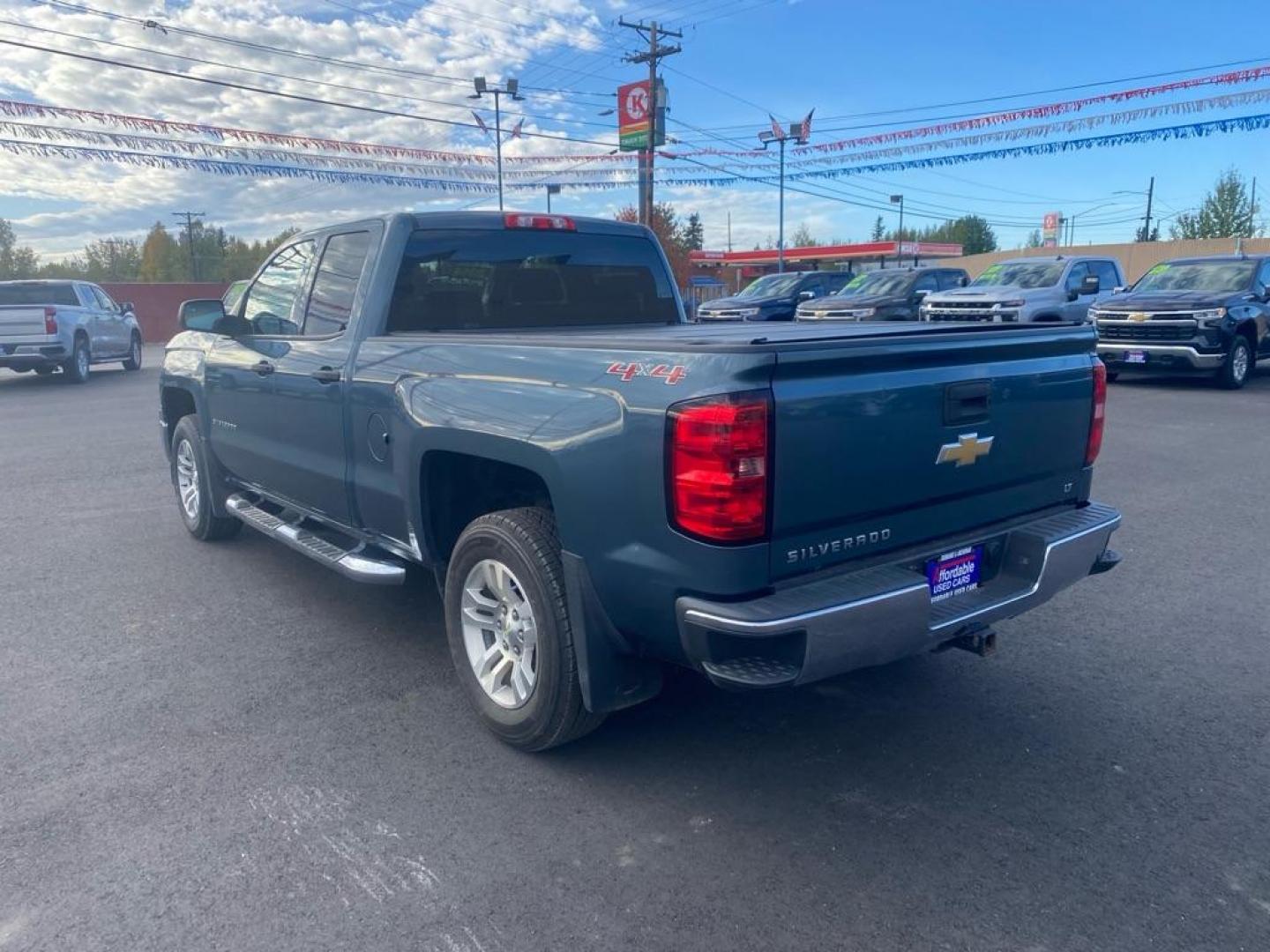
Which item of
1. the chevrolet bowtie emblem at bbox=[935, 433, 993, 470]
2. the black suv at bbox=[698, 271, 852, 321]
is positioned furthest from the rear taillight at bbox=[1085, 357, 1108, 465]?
the black suv at bbox=[698, 271, 852, 321]

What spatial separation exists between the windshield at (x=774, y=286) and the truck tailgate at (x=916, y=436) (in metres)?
20.8

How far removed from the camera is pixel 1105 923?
2604 millimetres

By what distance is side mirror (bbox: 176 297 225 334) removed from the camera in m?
5.25

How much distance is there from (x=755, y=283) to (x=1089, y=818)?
913 inches

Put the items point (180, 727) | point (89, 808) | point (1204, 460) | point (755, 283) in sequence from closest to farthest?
point (89, 808)
point (180, 727)
point (1204, 460)
point (755, 283)

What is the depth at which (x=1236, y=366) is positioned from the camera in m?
13.8

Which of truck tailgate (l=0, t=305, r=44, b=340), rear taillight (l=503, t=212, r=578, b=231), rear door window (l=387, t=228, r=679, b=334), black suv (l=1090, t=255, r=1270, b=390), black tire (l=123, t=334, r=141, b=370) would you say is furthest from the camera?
black tire (l=123, t=334, r=141, b=370)

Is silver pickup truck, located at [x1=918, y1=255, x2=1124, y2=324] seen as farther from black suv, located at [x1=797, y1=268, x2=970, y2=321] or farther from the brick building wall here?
the brick building wall

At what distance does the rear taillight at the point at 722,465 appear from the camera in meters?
2.71

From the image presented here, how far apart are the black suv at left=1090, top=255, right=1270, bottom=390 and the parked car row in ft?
0.04

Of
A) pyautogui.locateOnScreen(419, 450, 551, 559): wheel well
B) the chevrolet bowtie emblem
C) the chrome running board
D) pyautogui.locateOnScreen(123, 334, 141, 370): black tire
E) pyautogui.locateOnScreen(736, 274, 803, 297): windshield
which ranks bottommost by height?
pyautogui.locateOnScreen(123, 334, 141, 370): black tire

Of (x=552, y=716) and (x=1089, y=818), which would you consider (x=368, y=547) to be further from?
(x=1089, y=818)

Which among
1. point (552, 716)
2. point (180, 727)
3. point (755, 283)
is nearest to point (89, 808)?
point (180, 727)

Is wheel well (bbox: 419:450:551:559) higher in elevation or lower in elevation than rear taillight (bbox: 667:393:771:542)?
lower
